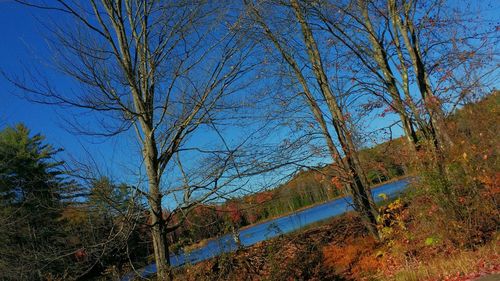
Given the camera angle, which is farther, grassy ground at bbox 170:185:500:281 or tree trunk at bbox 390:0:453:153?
tree trunk at bbox 390:0:453:153

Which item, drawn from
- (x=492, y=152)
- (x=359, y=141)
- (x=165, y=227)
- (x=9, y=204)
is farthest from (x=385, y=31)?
(x=9, y=204)

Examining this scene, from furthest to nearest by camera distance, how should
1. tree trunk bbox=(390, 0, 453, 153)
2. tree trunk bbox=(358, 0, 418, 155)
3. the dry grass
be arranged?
tree trunk bbox=(358, 0, 418, 155) → tree trunk bbox=(390, 0, 453, 153) → the dry grass

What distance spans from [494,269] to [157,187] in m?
4.81

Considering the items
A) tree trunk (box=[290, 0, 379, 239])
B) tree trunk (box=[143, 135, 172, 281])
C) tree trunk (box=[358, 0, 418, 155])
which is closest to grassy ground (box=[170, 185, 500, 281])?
tree trunk (box=[143, 135, 172, 281])

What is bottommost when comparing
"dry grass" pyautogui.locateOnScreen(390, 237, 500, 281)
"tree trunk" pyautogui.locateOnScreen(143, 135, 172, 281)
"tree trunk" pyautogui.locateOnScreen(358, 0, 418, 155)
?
"dry grass" pyautogui.locateOnScreen(390, 237, 500, 281)

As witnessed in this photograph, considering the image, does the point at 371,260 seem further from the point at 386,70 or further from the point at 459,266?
the point at 386,70

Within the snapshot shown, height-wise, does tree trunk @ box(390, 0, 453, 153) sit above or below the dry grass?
above

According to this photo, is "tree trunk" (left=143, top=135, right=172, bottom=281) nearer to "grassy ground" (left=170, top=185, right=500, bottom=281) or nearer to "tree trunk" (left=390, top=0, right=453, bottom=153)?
"grassy ground" (left=170, top=185, right=500, bottom=281)

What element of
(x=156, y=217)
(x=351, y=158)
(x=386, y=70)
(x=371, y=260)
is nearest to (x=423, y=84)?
(x=386, y=70)

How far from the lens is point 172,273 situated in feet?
23.6

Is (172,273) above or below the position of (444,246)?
above

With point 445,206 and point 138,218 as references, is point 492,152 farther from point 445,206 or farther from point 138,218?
point 138,218

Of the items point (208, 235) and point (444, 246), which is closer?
point (444, 246)

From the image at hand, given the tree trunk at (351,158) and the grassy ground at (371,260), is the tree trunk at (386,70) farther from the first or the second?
the grassy ground at (371,260)
